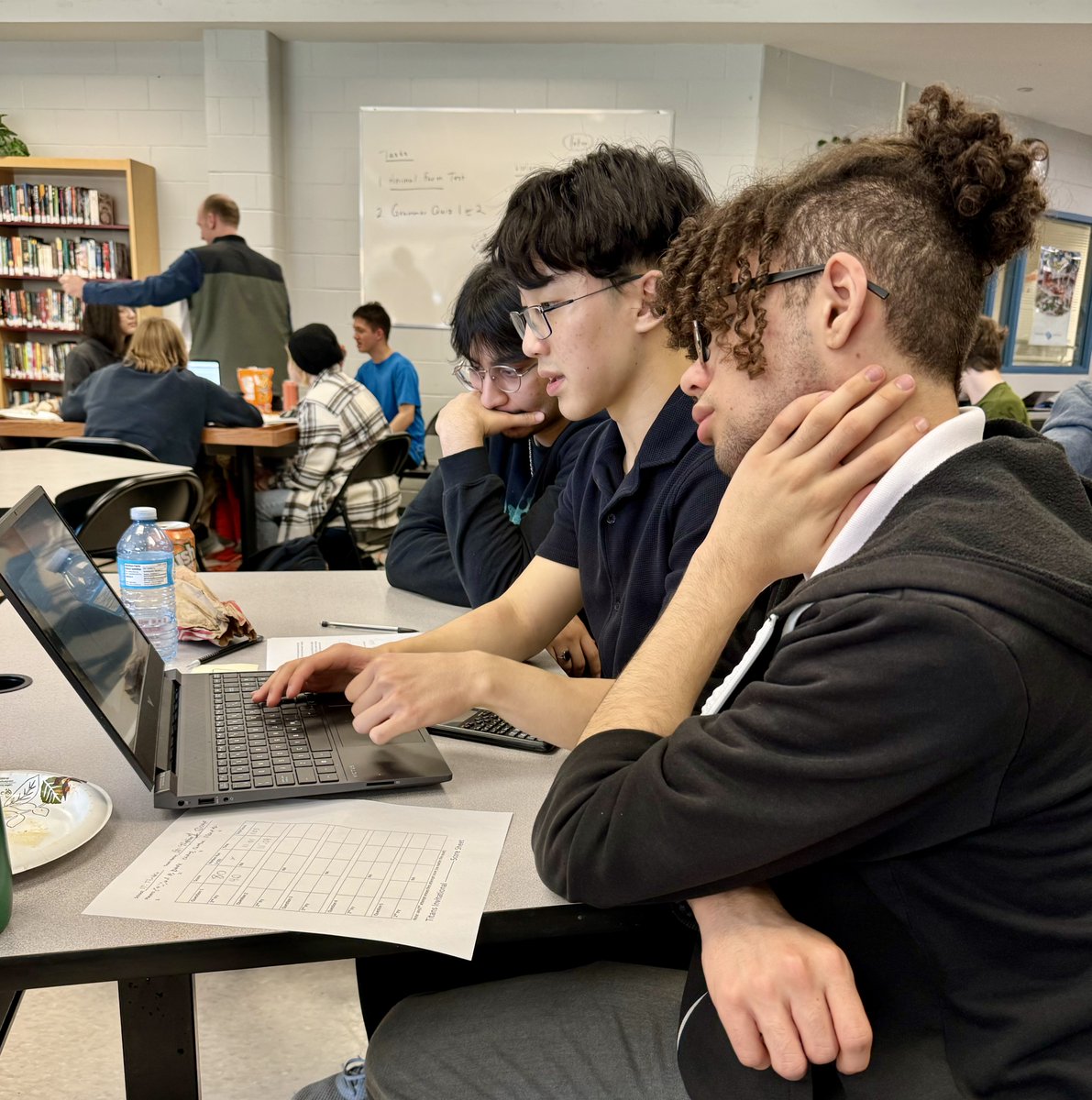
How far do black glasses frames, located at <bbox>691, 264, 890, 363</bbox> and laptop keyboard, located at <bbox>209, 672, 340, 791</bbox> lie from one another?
0.55 meters

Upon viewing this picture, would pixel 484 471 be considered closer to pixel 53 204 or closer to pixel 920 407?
pixel 920 407

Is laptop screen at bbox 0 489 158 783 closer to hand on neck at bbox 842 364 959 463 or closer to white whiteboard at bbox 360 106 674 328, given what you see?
Answer: hand on neck at bbox 842 364 959 463

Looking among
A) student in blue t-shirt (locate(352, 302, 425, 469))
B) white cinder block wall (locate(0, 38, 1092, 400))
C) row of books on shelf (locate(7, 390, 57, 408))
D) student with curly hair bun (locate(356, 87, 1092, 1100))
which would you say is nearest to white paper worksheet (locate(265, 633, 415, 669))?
student with curly hair bun (locate(356, 87, 1092, 1100))

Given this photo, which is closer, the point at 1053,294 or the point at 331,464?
the point at 331,464

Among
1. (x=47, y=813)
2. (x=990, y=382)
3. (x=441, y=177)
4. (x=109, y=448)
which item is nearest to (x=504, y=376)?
(x=47, y=813)

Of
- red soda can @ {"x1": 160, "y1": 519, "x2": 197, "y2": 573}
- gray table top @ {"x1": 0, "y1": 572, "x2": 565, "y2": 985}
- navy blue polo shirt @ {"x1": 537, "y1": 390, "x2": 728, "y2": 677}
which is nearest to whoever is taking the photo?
gray table top @ {"x1": 0, "y1": 572, "x2": 565, "y2": 985}

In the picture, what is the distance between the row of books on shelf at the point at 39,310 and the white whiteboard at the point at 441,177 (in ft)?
6.05

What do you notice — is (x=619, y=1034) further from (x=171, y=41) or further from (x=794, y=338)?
(x=171, y=41)

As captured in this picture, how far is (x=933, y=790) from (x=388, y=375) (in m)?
5.02

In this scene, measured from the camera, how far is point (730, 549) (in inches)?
35.2

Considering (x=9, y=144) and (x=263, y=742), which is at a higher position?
(x=9, y=144)

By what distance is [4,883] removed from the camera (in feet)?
2.38

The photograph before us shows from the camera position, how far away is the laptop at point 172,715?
91 centimetres

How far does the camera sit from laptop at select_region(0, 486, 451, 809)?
909mm
